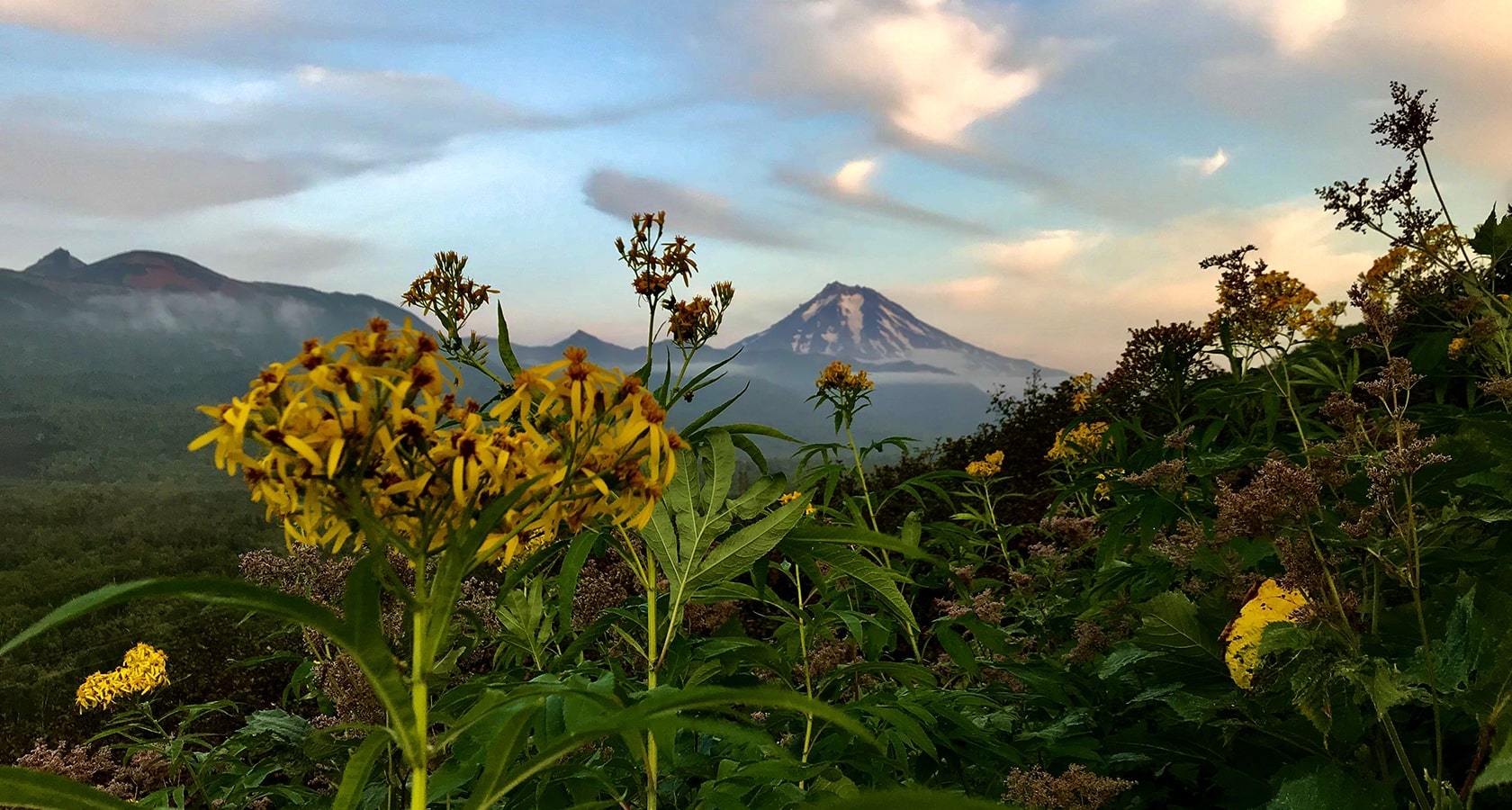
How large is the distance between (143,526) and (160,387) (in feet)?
360

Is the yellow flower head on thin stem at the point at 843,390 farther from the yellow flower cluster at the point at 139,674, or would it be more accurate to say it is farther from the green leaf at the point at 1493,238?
the yellow flower cluster at the point at 139,674

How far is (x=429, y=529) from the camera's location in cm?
106

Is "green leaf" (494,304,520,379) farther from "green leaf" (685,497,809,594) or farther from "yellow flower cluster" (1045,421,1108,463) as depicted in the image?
"yellow flower cluster" (1045,421,1108,463)

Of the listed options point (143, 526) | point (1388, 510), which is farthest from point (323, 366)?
point (143, 526)

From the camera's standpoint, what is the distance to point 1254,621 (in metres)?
1.80

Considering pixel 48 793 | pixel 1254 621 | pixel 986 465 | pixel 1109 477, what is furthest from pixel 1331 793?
pixel 986 465

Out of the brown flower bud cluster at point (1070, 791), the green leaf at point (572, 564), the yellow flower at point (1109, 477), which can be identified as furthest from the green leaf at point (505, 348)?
the yellow flower at point (1109, 477)

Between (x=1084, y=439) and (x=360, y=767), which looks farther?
(x=1084, y=439)

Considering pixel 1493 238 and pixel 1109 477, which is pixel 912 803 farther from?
pixel 1493 238

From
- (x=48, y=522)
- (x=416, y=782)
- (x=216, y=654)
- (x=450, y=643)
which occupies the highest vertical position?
(x=416, y=782)

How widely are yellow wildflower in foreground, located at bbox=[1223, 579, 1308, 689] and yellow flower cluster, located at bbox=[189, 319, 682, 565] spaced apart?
54.0 inches

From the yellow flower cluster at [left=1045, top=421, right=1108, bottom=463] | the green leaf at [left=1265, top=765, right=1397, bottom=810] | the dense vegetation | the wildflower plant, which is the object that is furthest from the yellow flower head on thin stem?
the wildflower plant

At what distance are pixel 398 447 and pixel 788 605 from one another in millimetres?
1125

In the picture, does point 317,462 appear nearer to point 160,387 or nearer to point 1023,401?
point 1023,401
